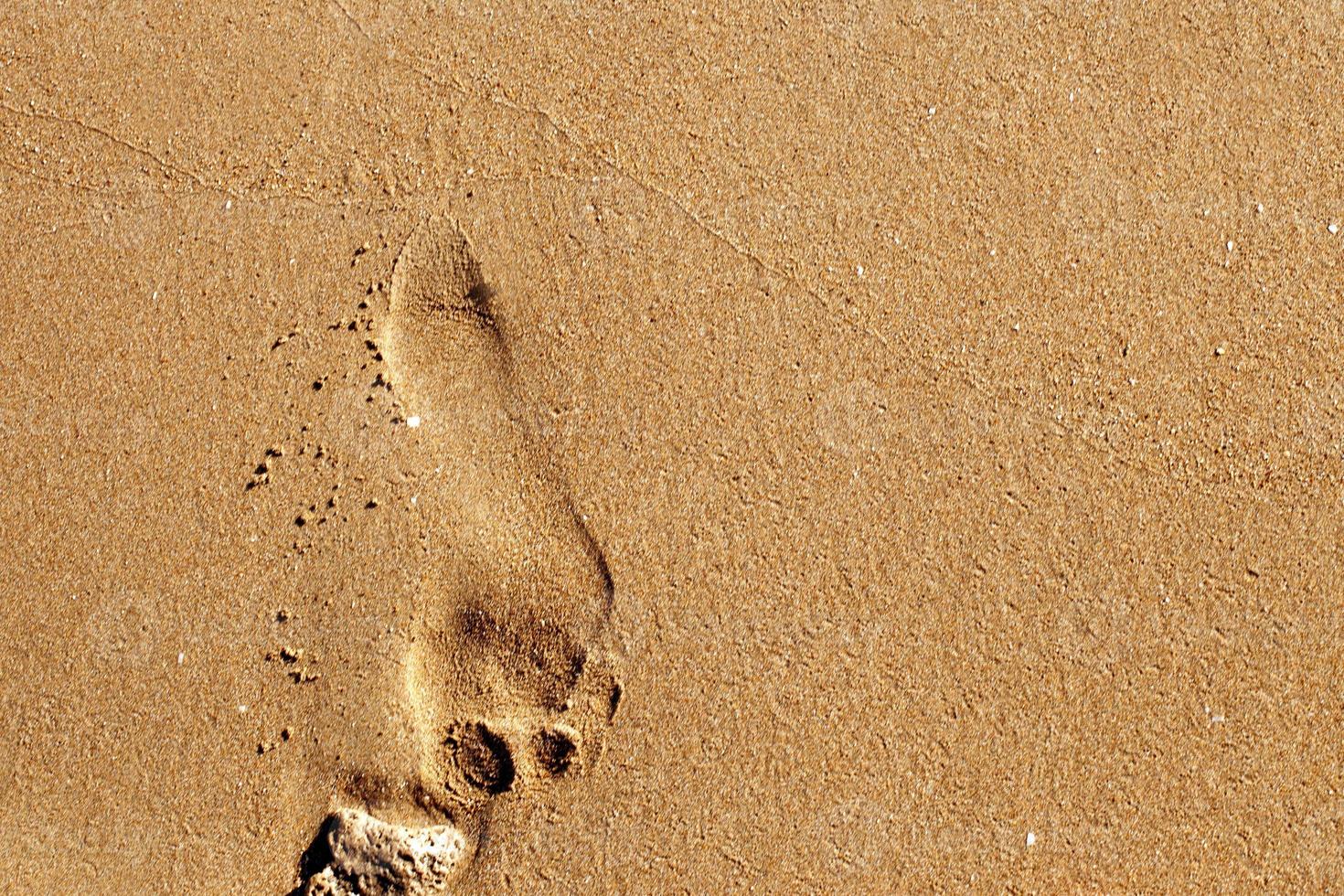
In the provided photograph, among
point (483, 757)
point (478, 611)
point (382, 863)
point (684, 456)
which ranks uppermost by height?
point (684, 456)

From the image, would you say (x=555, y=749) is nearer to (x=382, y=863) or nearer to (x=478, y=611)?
(x=478, y=611)

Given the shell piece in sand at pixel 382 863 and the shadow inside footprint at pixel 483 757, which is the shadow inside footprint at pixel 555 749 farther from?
the shell piece in sand at pixel 382 863

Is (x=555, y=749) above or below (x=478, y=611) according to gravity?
below

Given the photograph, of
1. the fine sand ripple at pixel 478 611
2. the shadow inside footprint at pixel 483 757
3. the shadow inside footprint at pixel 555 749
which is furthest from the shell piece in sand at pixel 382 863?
the shadow inside footprint at pixel 555 749

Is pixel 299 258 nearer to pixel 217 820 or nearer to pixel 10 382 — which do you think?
pixel 10 382

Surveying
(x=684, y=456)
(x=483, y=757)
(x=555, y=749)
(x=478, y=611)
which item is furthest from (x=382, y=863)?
(x=684, y=456)
